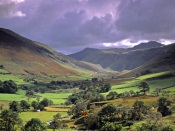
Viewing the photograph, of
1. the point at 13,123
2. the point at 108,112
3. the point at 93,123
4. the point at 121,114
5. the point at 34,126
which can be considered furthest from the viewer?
the point at 121,114

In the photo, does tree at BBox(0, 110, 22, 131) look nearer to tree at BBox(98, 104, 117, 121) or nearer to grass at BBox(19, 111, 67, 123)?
grass at BBox(19, 111, 67, 123)

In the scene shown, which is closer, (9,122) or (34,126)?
(34,126)

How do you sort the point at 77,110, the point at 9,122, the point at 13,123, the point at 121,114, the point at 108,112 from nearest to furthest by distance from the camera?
the point at 13,123 → the point at 9,122 → the point at 108,112 → the point at 121,114 → the point at 77,110

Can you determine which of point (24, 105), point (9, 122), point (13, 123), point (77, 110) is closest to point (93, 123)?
point (77, 110)

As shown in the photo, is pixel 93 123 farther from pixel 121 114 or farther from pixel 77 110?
pixel 77 110

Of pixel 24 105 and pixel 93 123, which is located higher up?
pixel 24 105

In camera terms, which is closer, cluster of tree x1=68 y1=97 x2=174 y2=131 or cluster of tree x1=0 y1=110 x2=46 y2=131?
cluster of tree x1=0 y1=110 x2=46 y2=131

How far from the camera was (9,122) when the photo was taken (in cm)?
12181

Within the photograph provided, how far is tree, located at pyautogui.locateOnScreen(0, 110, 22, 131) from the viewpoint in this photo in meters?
120

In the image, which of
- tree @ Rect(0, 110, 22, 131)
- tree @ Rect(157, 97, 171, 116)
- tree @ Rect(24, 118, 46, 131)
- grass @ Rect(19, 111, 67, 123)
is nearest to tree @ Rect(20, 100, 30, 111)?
grass @ Rect(19, 111, 67, 123)

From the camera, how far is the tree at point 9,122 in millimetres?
120100

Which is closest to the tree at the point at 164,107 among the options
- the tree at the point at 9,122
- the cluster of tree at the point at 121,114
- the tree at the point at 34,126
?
the cluster of tree at the point at 121,114

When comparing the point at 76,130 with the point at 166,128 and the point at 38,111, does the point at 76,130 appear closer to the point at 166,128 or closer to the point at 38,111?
the point at 166,128

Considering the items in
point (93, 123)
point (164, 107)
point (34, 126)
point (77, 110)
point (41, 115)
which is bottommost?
point (93, 123)
